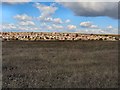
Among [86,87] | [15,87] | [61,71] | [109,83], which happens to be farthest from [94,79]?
[15,87]

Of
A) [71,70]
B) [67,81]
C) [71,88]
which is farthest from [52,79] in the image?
[71,70]

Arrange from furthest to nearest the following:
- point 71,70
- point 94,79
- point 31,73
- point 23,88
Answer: point 71,70
point 31,73
point 94,79
point 23,88

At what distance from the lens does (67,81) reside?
57.0ft

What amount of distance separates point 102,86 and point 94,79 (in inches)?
78.3

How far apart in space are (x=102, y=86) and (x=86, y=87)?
1039 mm

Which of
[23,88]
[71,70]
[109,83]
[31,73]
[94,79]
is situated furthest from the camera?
[71,70]

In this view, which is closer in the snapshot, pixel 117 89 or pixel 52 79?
pixel 117 89

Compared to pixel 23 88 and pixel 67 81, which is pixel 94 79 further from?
pixel 23 88

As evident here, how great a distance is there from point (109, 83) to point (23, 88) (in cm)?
531

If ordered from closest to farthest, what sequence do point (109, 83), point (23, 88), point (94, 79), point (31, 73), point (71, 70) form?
point (23, 88)
point (109, 83)
point (94, 79)
point (31, 73)
point (71, 70)

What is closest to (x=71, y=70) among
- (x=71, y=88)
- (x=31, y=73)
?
(x=31, y=73)

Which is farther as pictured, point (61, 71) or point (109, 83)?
point (61, 71)

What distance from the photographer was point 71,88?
1548cm

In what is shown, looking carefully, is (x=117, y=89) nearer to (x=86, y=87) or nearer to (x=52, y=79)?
(x=86, y=87)
